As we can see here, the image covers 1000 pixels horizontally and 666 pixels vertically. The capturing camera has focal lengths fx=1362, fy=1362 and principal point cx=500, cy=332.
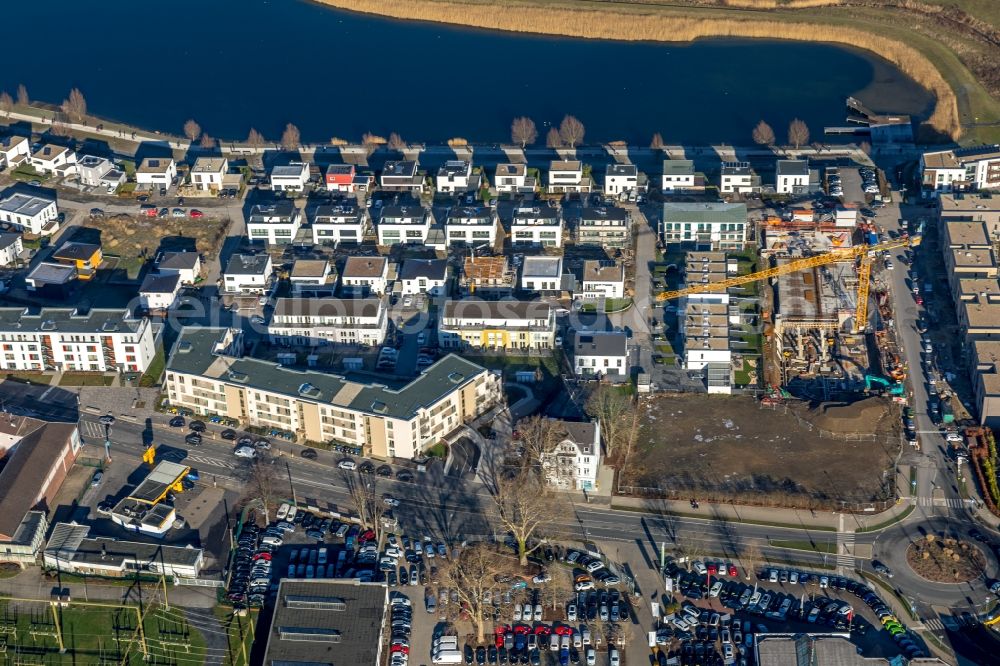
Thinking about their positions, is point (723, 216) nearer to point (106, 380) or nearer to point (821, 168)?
point (821, 168)

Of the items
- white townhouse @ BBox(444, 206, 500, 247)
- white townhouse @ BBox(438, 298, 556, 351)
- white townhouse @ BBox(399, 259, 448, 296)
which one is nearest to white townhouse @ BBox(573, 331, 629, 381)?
white townhouse @ BBox(438, 298, 556, 351)

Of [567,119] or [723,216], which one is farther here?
[567,119]

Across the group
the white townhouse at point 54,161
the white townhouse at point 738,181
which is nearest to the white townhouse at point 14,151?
the white townhouse at point 54,161

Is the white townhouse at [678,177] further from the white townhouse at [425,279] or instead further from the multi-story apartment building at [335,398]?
the multi-story apartment building at [335,398]

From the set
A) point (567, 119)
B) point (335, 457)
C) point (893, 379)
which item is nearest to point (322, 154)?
point (567, 119)

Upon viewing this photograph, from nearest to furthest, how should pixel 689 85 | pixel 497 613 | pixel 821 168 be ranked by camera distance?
pixel 497 613, pixel 821 168, pixel 689 85

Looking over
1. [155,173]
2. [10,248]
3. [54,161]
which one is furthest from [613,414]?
[54,161]

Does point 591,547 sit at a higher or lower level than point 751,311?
lower
